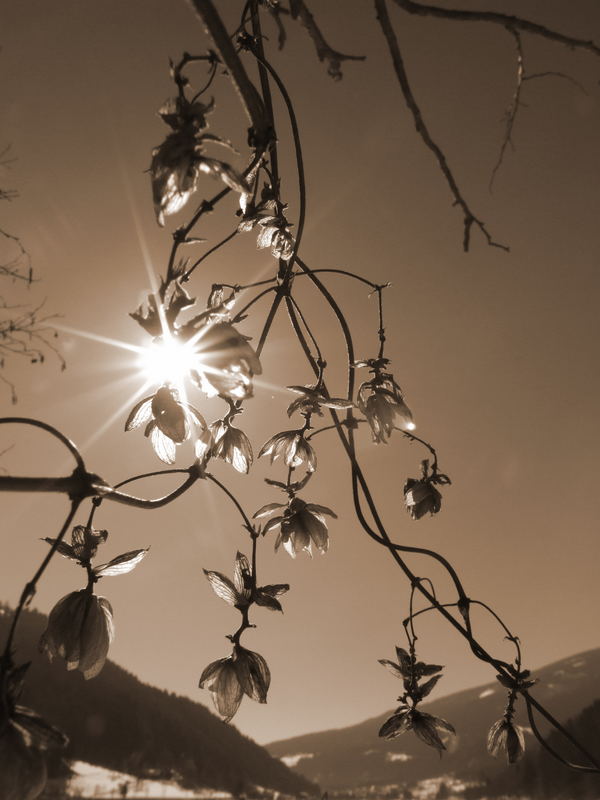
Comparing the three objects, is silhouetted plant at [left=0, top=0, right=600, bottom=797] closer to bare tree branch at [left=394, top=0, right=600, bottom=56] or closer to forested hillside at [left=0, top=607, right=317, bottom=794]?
bare tree branch at [left=394, top=0, right=600, bottom=56]

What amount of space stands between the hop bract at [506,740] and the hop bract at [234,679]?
1.78 ft

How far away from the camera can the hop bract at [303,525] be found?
1.08 meters

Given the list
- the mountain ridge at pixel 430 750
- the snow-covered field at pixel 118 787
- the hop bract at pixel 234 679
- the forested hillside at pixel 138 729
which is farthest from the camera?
the mountain ridge at pixel 430 750

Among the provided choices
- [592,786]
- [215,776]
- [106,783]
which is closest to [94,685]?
[106,783]

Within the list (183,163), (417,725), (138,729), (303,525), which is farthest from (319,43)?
(138,729)

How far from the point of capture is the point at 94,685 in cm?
5838

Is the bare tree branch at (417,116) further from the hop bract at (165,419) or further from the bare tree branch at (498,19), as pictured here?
the hop bract at (165,419)

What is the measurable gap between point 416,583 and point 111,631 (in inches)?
18.6

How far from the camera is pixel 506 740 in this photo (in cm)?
110

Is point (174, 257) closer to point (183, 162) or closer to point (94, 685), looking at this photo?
point (183, 162)

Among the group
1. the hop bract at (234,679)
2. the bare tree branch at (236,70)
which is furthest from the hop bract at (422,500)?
the bare tree branch at (236,70)

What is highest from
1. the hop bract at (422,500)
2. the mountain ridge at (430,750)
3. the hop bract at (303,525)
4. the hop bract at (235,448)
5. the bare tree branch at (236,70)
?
the bare tree branch at (236,70)

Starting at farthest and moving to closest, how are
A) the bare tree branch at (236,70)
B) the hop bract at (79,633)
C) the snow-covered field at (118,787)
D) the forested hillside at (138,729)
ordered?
1. the forested hillside at (138,729)
2. the snow-covered field at (118,787)
3. the hop bract at (79,633)
4. the bare tree branch at (236,70)

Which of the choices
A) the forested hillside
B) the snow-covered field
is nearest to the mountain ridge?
the forested hillside
